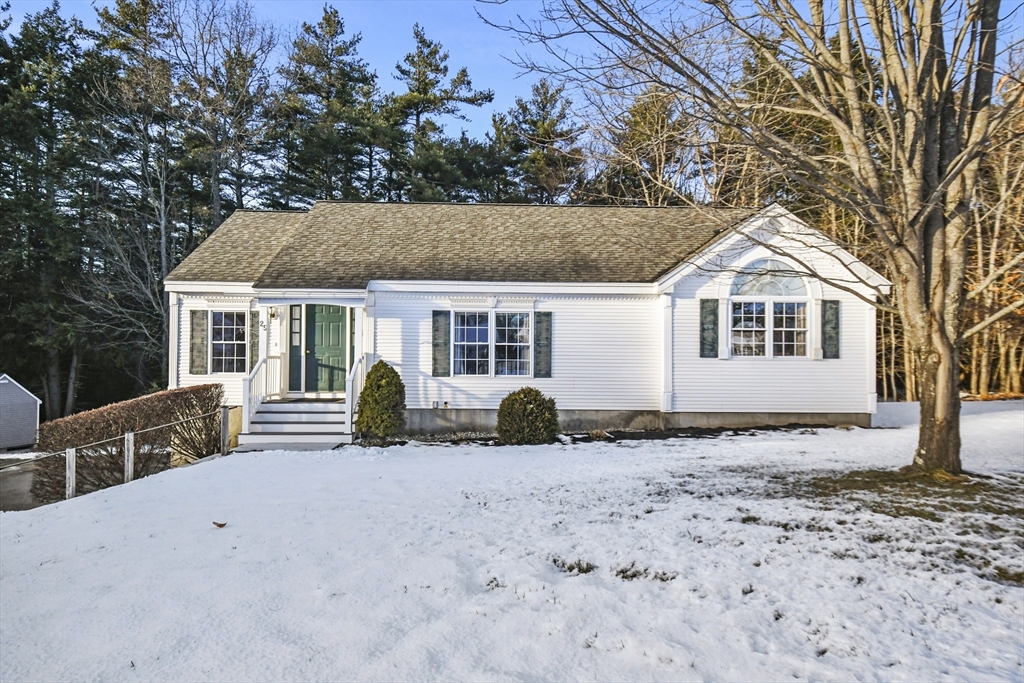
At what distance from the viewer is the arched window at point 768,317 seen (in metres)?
12.4

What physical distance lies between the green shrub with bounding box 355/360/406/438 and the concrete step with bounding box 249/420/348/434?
391 millimetres

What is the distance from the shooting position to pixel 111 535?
225 inches

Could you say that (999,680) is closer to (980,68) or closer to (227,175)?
(980,68)

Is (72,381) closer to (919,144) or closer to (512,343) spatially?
(512,343)

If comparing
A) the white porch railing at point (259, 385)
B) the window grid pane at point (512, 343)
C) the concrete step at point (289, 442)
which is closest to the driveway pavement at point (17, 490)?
the concrete step at point (289, 442)

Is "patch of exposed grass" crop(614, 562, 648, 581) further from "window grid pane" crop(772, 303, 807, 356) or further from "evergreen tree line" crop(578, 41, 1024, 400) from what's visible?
"window grid pane" crop(772, 303, 807, 356)

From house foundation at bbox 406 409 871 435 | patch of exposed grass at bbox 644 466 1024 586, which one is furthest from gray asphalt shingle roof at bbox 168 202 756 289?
patch of exposed grass at bbox 644 466 1024 586

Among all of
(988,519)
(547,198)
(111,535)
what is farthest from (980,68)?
(547,198)

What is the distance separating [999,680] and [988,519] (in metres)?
2.84

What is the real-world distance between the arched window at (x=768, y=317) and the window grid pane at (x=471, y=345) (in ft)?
17.3

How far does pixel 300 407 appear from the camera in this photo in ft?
38.2

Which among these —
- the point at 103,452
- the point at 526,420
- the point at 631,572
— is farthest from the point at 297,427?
the point at 631,572

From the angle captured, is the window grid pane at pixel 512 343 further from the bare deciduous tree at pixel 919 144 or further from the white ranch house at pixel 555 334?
the bare deciduous tree at pixel 919 144

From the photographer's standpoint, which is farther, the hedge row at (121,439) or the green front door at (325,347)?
the green front door at (325,347)
